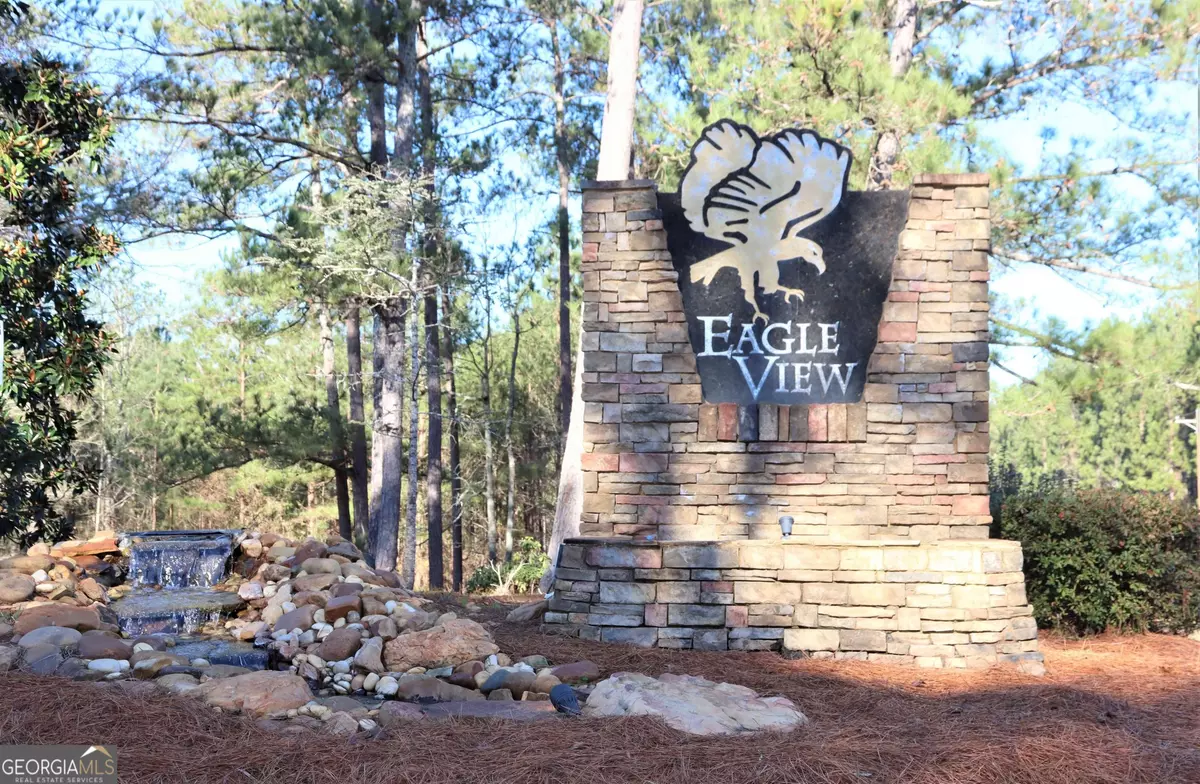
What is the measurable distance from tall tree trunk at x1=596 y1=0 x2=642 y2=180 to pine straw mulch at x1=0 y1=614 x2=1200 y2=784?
640 centimetres

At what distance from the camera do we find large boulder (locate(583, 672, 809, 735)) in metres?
3.92

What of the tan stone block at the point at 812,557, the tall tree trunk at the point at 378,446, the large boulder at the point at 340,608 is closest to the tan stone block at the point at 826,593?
the tan stone block at the point at 812,557

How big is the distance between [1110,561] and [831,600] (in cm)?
266

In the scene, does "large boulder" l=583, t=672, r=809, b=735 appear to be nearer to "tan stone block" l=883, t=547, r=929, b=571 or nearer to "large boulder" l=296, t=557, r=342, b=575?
"tan stone block" l=883, t=547, r=929, b=571

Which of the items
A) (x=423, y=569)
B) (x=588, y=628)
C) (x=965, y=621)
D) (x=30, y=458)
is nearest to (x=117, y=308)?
(x=423, y=569)

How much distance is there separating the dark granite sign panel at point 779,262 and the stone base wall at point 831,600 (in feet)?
3.46

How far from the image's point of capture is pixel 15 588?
573 centimetres

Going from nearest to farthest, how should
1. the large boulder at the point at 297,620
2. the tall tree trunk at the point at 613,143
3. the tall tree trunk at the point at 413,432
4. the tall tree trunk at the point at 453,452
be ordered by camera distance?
the large boulder at the point at 297,620, the tall tree trunk at the point at 613,143, the tall tree trunk at the point at 413,432, the tall tree trunk at the point at 453,452

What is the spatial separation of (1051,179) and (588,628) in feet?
22.5

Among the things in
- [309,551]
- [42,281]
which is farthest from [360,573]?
[42,281]

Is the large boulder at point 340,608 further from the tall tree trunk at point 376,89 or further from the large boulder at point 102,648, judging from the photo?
the tall tree trunk at point 376,89

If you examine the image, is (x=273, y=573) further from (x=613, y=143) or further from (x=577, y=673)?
(x=613, y=143)

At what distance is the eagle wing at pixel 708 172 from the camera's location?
6.37 meters

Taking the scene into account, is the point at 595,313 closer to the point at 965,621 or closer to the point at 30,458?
the point at 965,621
